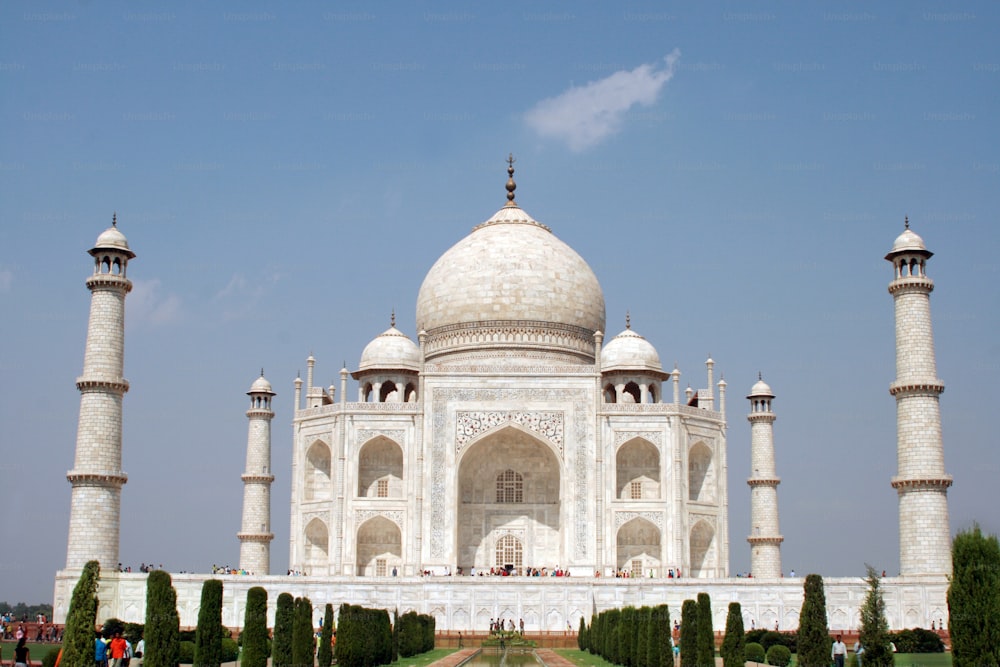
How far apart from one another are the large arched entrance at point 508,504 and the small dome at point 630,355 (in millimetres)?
3039

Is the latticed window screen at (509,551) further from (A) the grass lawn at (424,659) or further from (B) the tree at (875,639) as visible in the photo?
(B) the tree at (875,639)

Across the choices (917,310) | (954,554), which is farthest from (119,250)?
(954,554)

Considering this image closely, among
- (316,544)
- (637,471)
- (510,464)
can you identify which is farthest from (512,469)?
(316,544)

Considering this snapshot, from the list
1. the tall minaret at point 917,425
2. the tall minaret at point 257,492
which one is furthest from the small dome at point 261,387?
the tall minaret at point 917,425

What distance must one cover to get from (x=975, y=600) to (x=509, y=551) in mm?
16915

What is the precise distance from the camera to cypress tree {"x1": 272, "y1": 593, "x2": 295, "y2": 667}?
Answer: 1560cm

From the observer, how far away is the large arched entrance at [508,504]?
2895 cm

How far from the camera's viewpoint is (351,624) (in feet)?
54.0

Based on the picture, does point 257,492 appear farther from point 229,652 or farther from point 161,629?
point 161,629

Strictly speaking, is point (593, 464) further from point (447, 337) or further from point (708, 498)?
point (447, 337)

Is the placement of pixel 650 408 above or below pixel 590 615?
above

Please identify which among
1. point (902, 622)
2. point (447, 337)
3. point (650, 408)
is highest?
point (447, 337)

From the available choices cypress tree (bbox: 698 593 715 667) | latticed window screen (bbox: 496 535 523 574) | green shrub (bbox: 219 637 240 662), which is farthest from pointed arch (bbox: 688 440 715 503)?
cypress tree (bbox: 698 593 715 667)

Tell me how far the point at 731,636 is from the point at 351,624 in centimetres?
491
